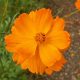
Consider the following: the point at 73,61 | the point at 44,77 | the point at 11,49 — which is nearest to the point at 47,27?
the point at 11,49

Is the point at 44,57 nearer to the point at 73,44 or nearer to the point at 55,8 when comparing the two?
the point at 73,44

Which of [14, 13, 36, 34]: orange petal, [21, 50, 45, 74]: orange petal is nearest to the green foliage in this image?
[14, 13, 36, 34]: orange petal

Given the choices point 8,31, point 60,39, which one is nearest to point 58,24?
point 60,39

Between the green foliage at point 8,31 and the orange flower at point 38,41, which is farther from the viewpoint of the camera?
the green foliage at point 8,31

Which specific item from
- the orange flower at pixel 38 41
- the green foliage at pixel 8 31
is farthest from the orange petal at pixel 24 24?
the green foliage at pixel 8 31

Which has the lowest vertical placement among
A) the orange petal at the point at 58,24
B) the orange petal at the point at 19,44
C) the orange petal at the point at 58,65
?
the orange petal at the point at 58,65

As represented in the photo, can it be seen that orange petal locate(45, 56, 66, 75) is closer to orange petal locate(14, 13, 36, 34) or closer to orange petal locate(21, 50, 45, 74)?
orange petal locate(21, 50, 45, 74)

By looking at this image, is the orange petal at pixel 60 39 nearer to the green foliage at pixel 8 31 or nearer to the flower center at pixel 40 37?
the flower center at pixel 40 37
